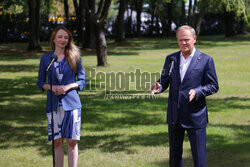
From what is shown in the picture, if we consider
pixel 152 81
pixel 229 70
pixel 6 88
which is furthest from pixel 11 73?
pixel 229 70

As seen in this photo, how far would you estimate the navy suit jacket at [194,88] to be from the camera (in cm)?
446

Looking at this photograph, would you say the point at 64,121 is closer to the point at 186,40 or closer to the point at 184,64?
the point at 184,64

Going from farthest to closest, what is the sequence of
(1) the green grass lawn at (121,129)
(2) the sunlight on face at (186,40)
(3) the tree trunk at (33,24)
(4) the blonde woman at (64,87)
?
(3) the tree trunk at (33,24) < (1) the green grass lawn at (121,129) < (4) the blonde woman at (64,87) < (2) the sunlight on face at (186,40)

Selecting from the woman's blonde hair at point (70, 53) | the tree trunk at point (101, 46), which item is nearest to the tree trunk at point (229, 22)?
the tree trunk at point (101, 46)

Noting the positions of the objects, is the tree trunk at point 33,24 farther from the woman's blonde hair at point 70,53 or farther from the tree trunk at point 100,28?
the woman's blonde hair at point 70,53

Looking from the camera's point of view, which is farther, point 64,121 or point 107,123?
point 107,123

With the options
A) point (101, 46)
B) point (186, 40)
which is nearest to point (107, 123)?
point (186, 40)

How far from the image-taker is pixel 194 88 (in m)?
4.48

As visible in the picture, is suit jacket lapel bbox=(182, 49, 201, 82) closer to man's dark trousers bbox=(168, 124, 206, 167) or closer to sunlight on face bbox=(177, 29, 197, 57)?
sunlight on face bbox=(177, 29, 197, 57)

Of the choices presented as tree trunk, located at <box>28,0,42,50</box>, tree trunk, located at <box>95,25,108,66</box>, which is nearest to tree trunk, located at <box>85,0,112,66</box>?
tree trunk, located at <box>95,25,108,66</box>

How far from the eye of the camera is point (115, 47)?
112 feet

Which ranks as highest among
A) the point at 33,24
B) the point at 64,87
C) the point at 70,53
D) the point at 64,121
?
the point at 33,24

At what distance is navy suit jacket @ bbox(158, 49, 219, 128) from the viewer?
14.6 ft

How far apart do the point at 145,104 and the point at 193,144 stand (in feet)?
23.1
